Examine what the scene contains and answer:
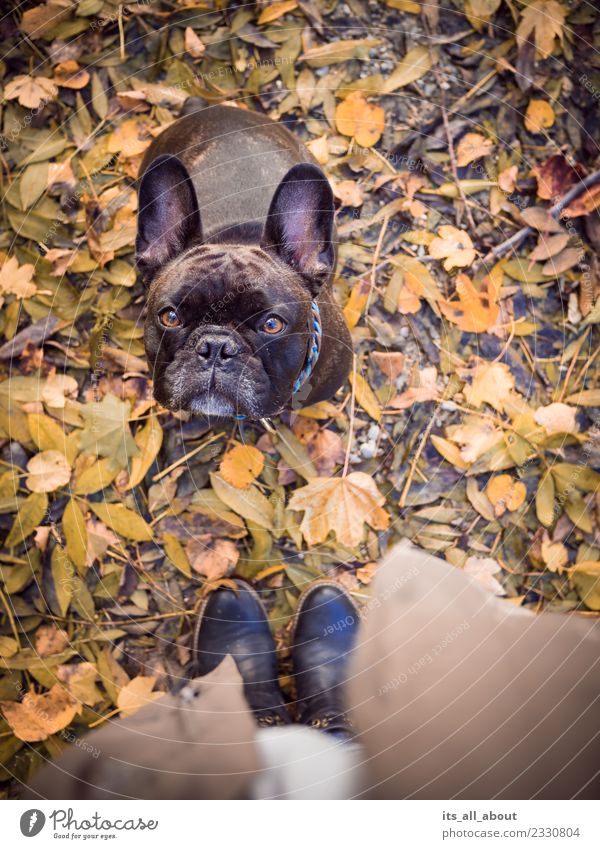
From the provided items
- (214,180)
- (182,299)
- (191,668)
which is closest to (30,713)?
(191,668)

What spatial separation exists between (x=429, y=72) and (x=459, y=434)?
1.03 m

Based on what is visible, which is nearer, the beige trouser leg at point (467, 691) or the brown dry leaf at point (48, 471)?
the beige trouser leg at point (467, 691)

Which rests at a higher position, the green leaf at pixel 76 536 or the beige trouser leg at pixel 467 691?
the green leaf at pixel 76 536

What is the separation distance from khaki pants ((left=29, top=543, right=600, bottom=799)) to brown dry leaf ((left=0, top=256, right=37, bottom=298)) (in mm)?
1146

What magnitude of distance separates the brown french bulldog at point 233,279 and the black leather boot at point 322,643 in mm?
610

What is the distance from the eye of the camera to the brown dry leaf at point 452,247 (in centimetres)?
183

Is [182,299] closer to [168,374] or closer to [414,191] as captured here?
[168,374]

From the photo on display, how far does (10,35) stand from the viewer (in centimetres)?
184

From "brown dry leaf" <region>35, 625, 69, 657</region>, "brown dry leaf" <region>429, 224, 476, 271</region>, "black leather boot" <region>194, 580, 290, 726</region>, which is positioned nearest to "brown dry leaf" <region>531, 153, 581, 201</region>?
"brown dry leaf" <region>429, 224, 476, 271</region>

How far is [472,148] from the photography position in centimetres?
186

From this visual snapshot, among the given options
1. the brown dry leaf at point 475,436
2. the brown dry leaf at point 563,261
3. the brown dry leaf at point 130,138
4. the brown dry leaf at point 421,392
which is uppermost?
the brown dry leaf at point 130,138

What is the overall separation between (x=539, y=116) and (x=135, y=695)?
6.30ft

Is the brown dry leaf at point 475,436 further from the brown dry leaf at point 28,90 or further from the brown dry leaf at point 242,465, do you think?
the brown dry leaf at point 28,90

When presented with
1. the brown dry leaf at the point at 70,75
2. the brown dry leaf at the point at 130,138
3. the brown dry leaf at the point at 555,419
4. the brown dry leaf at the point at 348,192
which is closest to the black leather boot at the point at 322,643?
the brown dry leaf at the point at 555,419
